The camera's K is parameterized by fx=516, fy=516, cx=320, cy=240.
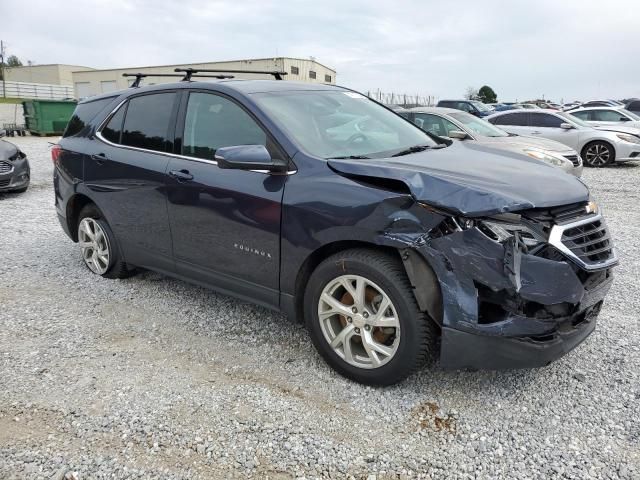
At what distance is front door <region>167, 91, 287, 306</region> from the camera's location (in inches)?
126

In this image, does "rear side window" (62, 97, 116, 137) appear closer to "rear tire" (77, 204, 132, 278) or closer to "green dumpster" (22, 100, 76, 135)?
"rear tire" (77, 204, 132, 278)

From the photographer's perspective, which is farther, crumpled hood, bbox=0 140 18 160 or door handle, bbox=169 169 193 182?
crumpled hood, bbox=0 140 18 160

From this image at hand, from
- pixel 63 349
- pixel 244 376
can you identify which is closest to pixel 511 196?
pixel 244 376

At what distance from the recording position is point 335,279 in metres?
2.92

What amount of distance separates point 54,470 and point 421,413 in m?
1.81

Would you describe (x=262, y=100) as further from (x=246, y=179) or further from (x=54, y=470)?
(x=54, y=470)

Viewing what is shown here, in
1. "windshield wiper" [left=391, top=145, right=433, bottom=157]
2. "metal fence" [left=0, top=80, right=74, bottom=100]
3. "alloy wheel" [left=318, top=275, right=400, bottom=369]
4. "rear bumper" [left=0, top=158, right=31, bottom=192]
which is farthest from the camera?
"metal fence" [left=0, top=80, right=74, bottom=100]

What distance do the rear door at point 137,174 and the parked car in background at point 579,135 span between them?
1101cm

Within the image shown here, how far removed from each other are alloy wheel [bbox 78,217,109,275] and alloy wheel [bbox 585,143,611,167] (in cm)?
1213

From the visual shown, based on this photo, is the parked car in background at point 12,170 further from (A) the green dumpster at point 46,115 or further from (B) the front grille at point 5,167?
Answer: (A) the green dumpster at point 46,115

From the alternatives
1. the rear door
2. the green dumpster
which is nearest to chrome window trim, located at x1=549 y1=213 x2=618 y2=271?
the rear door

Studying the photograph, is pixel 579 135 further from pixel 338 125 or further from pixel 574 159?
pixel 338 125

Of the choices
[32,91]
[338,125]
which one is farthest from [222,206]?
[32,91]

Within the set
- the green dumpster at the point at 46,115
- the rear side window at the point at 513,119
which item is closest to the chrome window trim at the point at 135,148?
the rear side window at the point at 513,119
